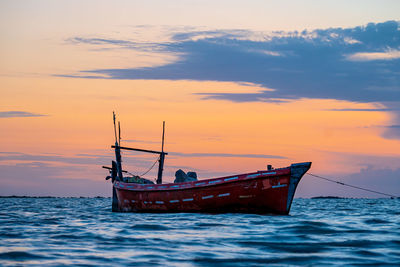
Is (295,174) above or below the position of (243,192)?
above

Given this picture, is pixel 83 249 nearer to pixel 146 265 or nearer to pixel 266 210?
pixel 146 265

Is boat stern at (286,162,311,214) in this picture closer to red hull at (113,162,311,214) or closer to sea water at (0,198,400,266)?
red hull at (113,162,311,214)

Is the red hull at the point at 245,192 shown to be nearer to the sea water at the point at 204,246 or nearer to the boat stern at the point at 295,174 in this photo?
the boat stern at the point at 295,174

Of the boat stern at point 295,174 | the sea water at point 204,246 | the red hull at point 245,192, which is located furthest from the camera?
the red hull at point 245,192

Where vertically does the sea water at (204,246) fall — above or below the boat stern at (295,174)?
below

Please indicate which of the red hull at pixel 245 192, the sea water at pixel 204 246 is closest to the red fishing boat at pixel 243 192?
the red hull at pixel 245 192

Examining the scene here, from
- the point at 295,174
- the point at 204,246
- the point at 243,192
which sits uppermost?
the point at 295,174

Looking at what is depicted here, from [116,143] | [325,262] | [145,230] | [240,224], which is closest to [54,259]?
[325,262]

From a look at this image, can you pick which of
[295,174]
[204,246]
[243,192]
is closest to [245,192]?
[243,192]

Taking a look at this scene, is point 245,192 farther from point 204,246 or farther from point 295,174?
point 204,246

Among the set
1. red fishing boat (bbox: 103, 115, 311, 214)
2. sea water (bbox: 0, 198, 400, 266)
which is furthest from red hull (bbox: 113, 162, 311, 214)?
sea water (bbox: 0, 198, 400, 266)

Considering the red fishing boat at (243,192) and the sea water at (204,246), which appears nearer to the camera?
the sea water at (204,246)

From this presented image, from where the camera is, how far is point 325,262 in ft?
39.9

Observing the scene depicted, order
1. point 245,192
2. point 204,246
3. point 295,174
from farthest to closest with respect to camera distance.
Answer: point 245,192, point 295,174, point 204,246
